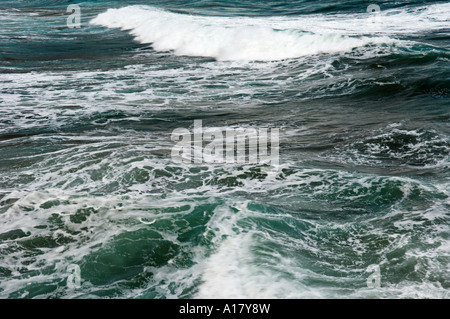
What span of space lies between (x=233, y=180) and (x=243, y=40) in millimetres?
11773

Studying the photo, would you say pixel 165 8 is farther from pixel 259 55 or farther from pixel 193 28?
pixel 259 55

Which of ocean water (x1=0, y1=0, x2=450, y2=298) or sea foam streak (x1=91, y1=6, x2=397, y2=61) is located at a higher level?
sea foam streak (x1=91, y1=6, x2=397, y2=61)

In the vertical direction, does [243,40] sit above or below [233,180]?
above

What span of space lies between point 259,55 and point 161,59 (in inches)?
117

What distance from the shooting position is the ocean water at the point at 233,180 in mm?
4770

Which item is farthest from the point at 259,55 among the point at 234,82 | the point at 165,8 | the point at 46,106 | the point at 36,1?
the point at 36,1

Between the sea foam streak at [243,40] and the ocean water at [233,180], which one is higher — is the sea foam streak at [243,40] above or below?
above

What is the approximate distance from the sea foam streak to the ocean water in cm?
28

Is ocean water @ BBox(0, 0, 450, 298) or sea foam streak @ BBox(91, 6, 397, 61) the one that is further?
sea foam streak @ BBox(91, 6, 397, 61)

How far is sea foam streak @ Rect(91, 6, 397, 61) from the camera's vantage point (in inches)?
648

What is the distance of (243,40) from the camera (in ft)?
59.0

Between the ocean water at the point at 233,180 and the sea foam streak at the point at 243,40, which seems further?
the sea foam streak at the point at 243,40

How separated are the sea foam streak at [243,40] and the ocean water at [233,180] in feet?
0.92

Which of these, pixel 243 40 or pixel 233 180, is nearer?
pixel 233 180
